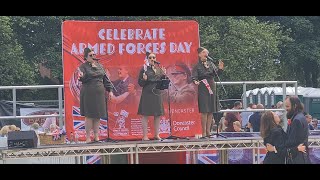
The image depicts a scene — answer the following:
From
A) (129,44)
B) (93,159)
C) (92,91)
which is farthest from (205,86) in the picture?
(93,159)

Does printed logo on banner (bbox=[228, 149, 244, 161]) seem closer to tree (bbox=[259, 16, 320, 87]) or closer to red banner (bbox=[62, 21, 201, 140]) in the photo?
red banner (bbox=[62, 21, 201, 140])

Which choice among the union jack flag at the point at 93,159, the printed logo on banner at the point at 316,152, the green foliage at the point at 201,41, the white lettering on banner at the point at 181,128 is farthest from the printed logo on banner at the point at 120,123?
the green foliage at the point at 201,41

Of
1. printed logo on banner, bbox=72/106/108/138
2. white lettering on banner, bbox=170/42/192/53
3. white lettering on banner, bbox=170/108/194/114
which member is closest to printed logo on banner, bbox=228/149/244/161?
white lettering on banner, bbox=170/108/194/114

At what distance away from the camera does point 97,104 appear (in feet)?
39.1

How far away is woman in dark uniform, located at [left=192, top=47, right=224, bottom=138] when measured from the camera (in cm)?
1233

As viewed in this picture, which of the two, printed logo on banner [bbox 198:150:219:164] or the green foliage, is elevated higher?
the green foliage

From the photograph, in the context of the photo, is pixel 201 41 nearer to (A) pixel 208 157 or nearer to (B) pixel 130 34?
(A) pixel 208 157

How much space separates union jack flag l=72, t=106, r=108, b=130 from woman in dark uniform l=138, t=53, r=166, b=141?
0.56 meters

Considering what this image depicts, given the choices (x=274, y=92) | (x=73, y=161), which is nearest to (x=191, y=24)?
(x=73, y=161)

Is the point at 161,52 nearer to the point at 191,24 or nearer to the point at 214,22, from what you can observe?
the point at 191,24

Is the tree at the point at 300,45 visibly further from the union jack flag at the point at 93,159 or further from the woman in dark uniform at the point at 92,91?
the woman in dark uniform at the point at 92,91

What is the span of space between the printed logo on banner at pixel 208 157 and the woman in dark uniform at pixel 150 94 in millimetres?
1426

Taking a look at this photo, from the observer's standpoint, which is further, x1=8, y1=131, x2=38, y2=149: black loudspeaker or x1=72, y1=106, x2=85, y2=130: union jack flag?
x1=72, y1=106, x2=85, y2=130: union jack flag
